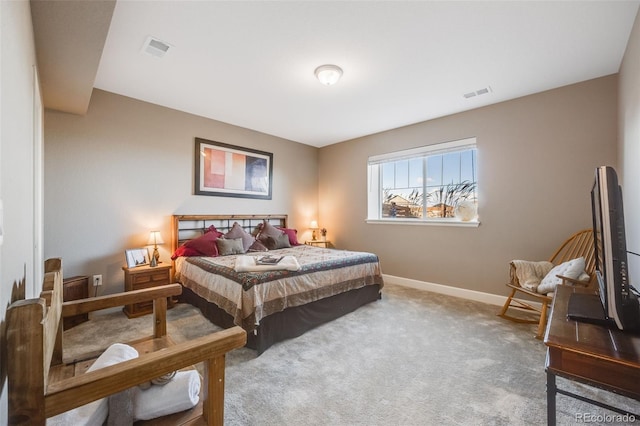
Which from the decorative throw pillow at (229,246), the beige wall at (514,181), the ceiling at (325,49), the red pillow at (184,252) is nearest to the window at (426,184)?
the beige wall at (514,181)

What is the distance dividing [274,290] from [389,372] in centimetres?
114

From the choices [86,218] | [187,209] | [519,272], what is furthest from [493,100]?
[86,218]

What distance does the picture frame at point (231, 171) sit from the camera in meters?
4.08

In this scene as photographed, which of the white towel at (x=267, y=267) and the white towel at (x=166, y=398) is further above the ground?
the white towel at (x=267, y=267)

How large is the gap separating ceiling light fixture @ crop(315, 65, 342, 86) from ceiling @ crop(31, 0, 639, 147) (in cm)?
6

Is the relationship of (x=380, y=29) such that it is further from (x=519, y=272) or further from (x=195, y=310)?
(x=195, y=310)

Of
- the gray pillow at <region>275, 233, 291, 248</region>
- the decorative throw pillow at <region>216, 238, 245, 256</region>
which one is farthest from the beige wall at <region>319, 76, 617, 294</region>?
the decorative throw pillow at <region>216, 238, 245, 256</region>

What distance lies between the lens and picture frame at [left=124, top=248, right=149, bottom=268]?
3222 millimetres

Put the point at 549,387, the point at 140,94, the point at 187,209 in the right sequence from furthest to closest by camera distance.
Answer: the point at 187,209
the point at 140,94
the point at 549,387

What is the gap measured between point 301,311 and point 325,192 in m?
3.28

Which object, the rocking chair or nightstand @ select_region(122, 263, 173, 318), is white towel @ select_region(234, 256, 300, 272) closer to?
nightstand @ select_region(122, 263, 173, 318)

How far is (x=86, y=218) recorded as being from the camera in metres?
3.15

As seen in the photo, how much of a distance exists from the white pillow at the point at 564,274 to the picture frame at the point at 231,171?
3941 mm

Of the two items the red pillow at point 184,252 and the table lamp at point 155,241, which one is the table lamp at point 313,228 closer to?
the red pillow at point 184,252
